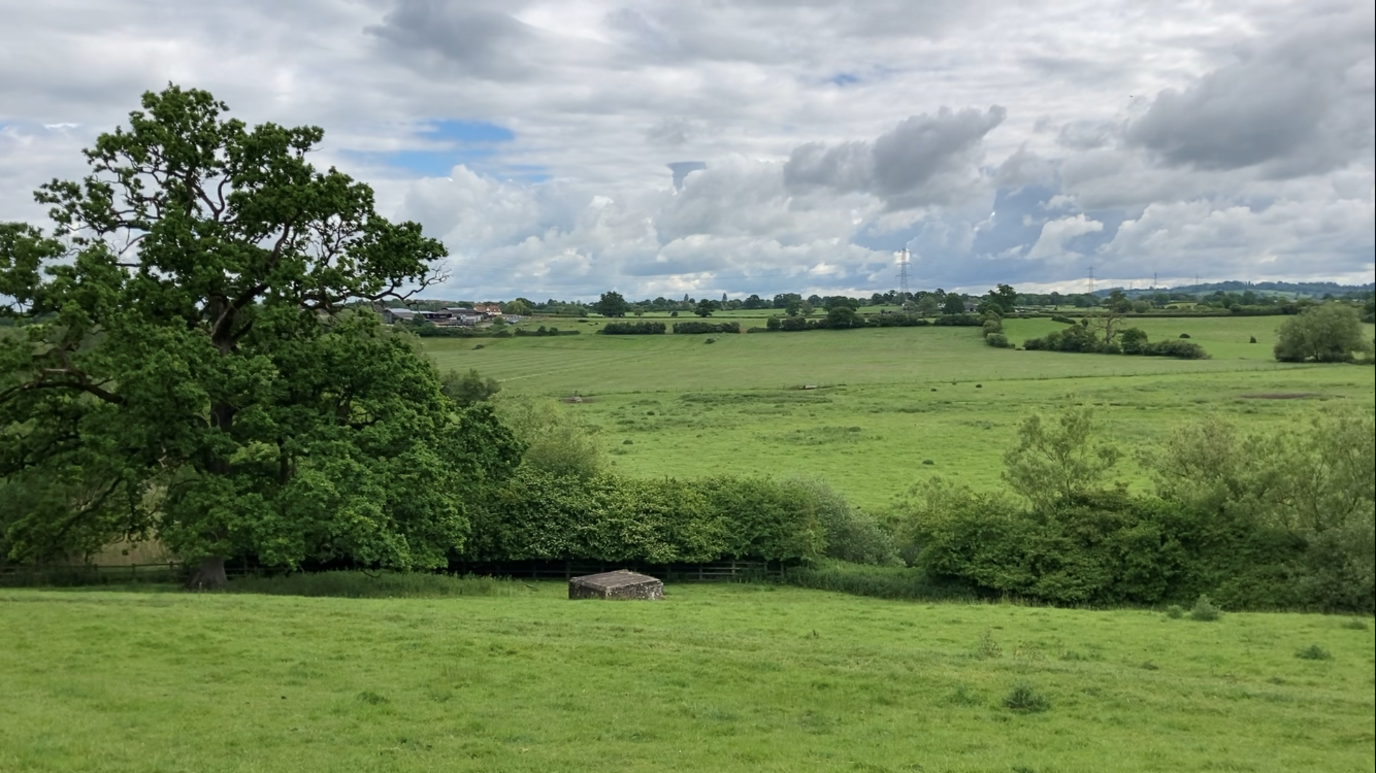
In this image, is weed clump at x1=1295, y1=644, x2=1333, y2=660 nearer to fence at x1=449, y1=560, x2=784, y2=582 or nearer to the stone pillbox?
the stone pillbox

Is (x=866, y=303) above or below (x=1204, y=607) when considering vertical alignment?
above

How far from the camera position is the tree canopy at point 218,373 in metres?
24.9

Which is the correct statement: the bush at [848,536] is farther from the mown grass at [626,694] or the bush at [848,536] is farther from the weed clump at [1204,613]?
the mown grass at [626,694]

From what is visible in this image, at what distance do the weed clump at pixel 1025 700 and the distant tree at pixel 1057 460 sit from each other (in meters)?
21.6

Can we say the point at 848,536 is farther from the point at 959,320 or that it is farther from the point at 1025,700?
the point at 959,320

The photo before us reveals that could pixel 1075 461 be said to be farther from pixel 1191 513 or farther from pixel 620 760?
pixel 620 760

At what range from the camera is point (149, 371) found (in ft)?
77.8

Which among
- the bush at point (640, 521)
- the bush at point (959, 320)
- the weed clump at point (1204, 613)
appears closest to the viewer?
the weed clump at point (1204, 613)

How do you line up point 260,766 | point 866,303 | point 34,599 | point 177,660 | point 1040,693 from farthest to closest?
point 866,303 → point 34,599 → point 177,660 → point 1040,693 → point 260,766

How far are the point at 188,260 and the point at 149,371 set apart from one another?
4.00 meters

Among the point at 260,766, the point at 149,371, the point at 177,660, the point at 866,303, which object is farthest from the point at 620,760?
the point at 866,303

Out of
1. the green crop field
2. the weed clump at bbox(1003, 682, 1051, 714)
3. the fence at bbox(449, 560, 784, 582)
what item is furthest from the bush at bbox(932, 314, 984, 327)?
the weed clump at bbox(1003, 682, 1051, 714)

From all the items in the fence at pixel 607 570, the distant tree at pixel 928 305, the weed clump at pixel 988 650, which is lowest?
the fence at pixel 607 570

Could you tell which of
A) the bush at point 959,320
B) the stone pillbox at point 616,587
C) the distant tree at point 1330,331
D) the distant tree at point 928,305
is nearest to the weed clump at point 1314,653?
the distant tree at point 1330,331
